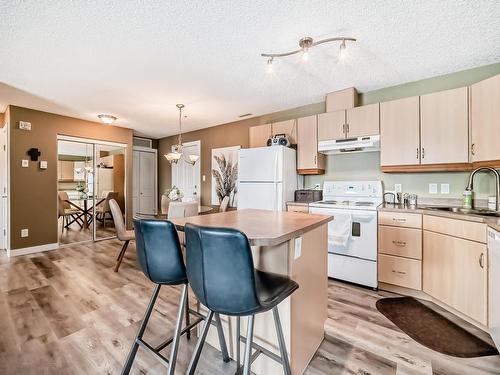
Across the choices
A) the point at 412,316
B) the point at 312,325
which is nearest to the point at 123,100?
the point at 312,325

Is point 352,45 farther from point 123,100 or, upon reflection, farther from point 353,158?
point 123,100

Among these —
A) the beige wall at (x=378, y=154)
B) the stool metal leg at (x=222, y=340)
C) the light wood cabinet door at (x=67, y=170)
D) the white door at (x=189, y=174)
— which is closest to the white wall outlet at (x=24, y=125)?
the light wood cabinet door at (x=67, y=170)

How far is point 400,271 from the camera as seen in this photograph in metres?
2.55

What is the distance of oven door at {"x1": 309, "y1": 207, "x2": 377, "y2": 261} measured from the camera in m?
2.67

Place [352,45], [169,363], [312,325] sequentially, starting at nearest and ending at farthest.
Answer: [169,363] → [312,325] → [352,45]

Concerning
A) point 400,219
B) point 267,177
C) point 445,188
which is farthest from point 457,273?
point 267,177

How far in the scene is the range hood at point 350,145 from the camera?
2930mm

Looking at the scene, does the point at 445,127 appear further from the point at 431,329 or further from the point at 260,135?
the point at 260,135

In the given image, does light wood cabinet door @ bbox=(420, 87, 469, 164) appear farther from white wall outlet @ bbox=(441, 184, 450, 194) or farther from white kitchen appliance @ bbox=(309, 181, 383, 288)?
white kitchen appliance @ bbox=(309, 181, 383, 288)

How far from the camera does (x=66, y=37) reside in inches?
80.0

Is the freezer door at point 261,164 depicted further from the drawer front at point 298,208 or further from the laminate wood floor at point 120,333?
the laminate wood floor at point 120,333

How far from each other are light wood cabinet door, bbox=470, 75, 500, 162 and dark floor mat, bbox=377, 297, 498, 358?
153 centimetres

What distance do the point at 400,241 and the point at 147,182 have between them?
5.77 meters

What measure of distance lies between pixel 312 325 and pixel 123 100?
3718 mm
